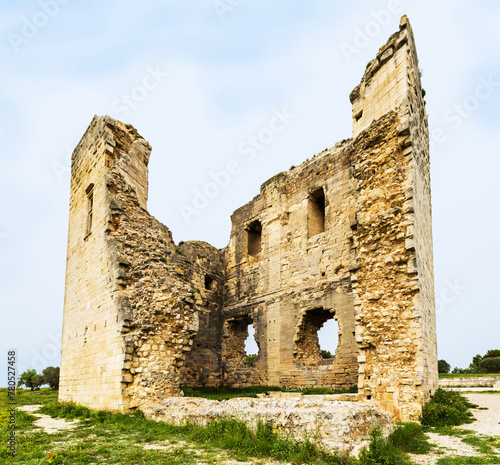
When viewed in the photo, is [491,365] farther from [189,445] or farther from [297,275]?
[189,445]

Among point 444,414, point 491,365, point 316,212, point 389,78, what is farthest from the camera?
point 491,365

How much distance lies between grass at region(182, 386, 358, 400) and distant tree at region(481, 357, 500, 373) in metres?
22.1

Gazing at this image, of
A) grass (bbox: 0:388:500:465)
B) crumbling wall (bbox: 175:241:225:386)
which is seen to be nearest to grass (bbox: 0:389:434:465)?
grass (bbox: 0:388:500:465)

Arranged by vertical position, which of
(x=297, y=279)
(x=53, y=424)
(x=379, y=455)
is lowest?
(x=53, y=424)

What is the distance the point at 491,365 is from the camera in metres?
28.5

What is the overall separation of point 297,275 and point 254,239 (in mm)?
4187

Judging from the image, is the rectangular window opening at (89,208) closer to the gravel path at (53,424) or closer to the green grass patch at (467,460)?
the gravel path at (53,424)

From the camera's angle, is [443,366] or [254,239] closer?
[254,239]

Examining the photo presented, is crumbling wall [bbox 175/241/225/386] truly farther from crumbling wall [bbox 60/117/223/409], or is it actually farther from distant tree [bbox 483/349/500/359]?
distant tree [bbox 483/349/500/359]

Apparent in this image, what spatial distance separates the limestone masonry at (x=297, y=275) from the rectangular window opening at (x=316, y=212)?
0.06 metres

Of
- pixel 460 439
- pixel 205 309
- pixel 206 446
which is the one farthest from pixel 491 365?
pixel 206 446

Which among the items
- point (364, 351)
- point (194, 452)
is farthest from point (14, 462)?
point (364, 351)

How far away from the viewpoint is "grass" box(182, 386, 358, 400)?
11.5 m

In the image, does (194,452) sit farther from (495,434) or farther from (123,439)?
(495,434)
